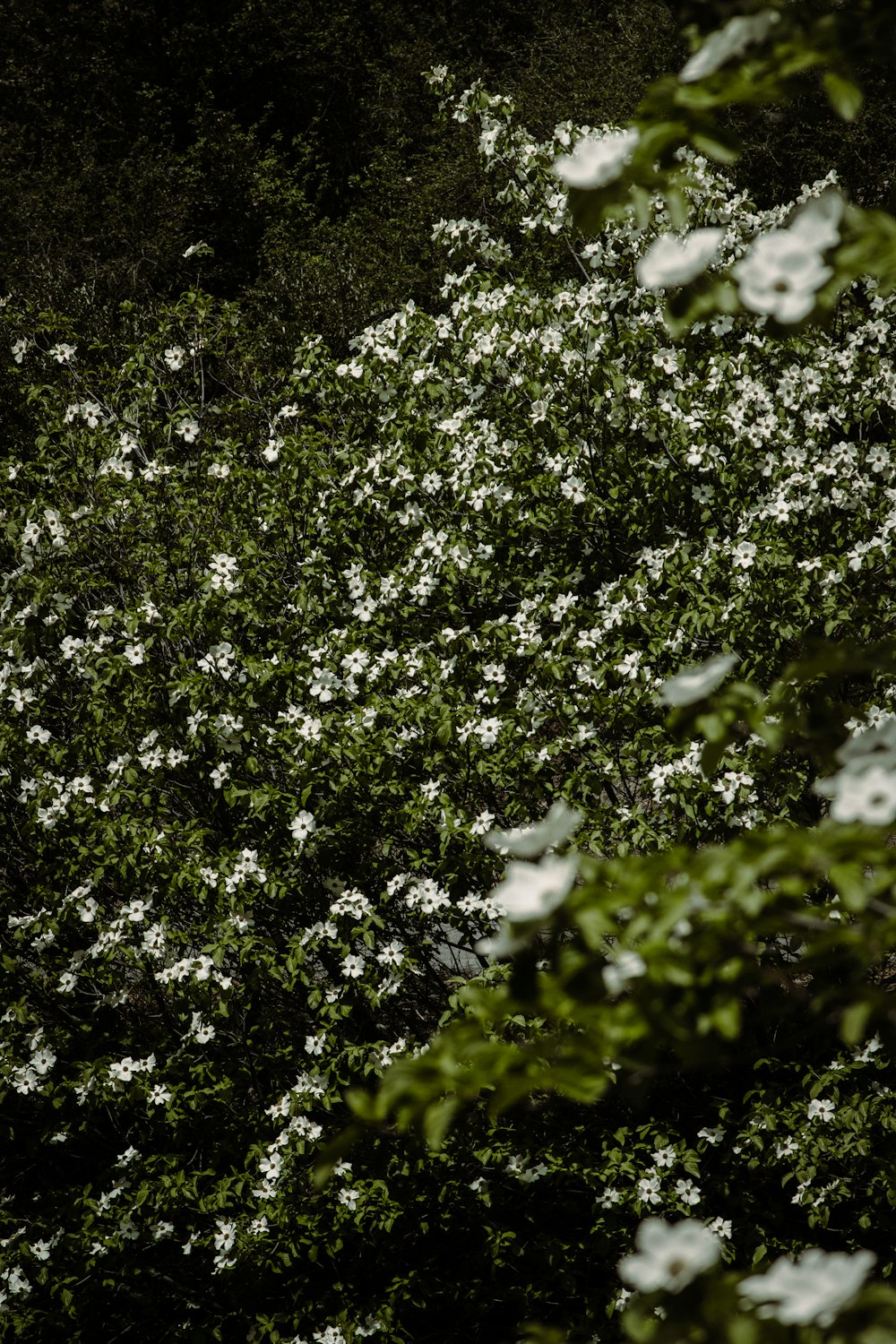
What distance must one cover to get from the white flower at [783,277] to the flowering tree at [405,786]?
160 cm

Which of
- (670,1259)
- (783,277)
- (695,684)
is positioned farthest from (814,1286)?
(783,277)

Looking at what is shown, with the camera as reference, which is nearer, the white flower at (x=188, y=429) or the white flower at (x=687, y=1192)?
the white flower at (x=687, y=1192)

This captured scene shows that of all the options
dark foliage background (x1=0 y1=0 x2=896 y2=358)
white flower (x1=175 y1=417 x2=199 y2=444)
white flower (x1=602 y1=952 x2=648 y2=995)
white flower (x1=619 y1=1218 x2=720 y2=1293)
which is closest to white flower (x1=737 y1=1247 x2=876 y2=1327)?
white flower (x1=619 y1=1218 x2=720 y2=1293)

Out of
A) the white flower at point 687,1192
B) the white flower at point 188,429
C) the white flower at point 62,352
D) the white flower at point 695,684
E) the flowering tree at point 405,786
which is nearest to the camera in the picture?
the white flower at point 695,684

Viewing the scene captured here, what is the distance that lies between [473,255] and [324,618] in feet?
6.23

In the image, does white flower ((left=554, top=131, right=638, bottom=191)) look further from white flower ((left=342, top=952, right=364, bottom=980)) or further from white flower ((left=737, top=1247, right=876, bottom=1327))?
white flower ((left=342, top=952, right=364, bottom=980))

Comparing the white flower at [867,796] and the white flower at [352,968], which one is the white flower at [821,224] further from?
the white flower at [352,968]

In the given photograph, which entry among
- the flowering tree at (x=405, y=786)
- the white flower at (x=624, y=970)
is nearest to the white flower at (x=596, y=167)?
the white flower at (x=624, y=970)

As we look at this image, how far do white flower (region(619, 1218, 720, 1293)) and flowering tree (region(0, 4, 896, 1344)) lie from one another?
175 cm

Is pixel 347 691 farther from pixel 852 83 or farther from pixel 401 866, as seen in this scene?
pixel 852 83

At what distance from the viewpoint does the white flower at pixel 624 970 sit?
1102 millimetres

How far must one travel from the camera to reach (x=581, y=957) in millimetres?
1086

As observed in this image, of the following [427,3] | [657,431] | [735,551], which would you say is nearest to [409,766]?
[735,551]

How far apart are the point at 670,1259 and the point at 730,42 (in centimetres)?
114
